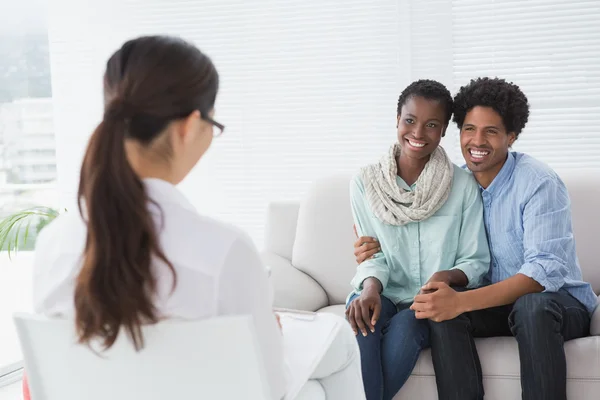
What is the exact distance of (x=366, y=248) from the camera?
84.3 inches

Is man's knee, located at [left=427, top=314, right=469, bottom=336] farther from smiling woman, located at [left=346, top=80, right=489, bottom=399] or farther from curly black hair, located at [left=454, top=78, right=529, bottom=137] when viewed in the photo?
curly black hair, located at [left=454, top=78, right=529, bottom=137]

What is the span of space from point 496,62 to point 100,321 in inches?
96.1

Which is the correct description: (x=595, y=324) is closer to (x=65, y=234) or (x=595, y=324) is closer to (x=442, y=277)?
(x=442, y=277)

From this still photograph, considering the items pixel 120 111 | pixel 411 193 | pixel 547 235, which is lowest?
pixel 547 235

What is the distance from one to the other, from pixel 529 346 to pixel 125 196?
1.25m

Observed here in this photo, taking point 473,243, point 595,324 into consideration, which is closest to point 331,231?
point 473,243

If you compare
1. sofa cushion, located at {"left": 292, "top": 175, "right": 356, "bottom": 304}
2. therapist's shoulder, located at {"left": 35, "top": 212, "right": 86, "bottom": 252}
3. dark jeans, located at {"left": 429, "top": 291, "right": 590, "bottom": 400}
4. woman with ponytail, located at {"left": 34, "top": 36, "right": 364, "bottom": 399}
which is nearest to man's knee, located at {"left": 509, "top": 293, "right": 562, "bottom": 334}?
dark jeans, located at {"left": 429, "top": 291, "right": 590, "bottom": 400}

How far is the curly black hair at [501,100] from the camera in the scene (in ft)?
6.63

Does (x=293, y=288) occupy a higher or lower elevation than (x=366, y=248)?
lower

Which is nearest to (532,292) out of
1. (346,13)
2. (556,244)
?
(556,244)

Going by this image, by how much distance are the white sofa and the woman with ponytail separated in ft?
3.55

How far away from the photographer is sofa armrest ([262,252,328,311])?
7.73 ft

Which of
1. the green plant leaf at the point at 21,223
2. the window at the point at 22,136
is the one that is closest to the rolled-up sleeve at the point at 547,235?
the green plant leaf at the point at 21,223

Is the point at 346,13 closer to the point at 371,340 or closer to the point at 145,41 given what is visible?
the point at 371,340
